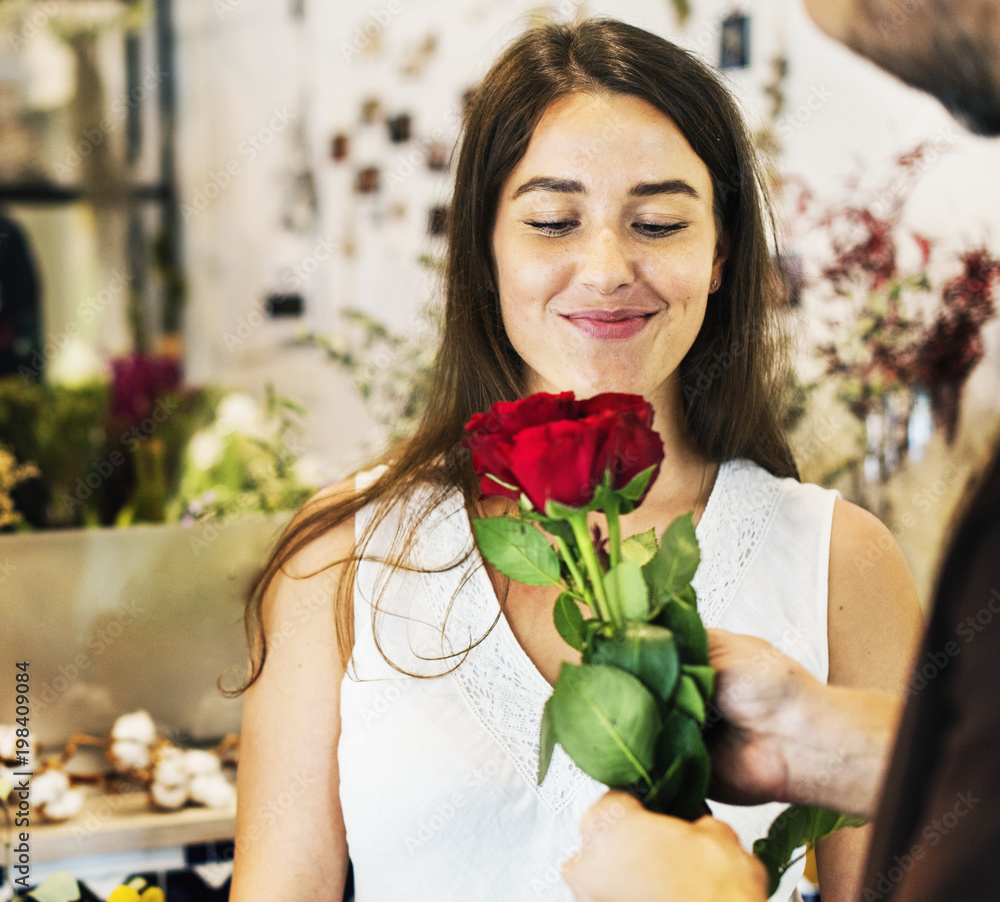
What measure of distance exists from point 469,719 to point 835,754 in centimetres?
51

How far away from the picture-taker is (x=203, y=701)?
1.65 metres

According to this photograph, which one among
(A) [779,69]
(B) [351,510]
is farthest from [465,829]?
(A) [779,69]

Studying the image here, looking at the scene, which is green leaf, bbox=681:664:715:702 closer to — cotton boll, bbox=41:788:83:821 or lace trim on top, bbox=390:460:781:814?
lace trim on top, bbox=390:460:781:814

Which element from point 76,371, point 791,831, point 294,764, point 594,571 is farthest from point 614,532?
point 76,371

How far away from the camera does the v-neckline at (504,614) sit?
41.1 inches

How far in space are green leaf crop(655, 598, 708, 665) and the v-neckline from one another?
42 centimetres

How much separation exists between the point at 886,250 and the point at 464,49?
7.53ft

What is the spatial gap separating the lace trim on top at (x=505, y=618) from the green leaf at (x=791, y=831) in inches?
15.6

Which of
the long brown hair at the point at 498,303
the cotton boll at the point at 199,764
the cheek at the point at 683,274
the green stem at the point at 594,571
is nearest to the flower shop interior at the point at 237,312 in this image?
the cotton boll at the point at 199,764

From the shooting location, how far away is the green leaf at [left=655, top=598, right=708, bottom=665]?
1.85 feet

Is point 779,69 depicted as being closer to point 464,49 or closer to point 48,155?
point 464,49

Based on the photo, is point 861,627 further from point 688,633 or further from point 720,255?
point 688,633

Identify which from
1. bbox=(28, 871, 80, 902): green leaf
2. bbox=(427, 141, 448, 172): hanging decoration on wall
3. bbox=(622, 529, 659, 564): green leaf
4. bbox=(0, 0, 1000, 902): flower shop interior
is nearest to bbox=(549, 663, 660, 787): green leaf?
bbox=(622, 529, 659, 564): green leaf

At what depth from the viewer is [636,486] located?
21.3 inches
